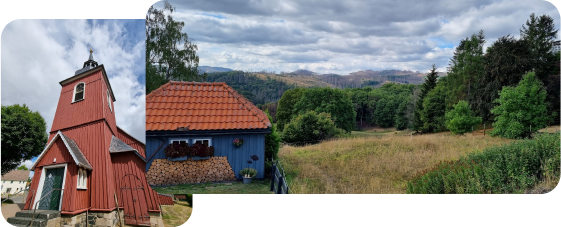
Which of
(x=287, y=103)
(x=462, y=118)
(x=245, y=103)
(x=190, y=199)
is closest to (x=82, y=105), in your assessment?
(x=190, y=199)

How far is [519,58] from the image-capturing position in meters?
3.60

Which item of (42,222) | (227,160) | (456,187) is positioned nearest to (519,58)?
(456,187)

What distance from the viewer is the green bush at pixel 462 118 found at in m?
3.72

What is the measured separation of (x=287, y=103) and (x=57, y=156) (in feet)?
7.03

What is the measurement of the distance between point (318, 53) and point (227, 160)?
4.75 ft

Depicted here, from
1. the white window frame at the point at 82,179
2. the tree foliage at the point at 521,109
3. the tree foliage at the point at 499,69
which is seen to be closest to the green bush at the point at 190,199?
the white window frame at the point at 82,179

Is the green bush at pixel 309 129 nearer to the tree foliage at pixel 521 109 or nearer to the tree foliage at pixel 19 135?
the tree foliage at pixel 521 109

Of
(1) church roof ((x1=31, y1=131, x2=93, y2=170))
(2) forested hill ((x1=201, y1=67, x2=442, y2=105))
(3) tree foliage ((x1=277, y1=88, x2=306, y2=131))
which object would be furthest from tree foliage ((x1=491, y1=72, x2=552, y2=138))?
(1) church roof ((x1=31, y1=131, x2=93, y2=170))

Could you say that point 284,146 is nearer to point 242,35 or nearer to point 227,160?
point 227,160

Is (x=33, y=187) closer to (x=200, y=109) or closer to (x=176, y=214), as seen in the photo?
(x=176, y=214)

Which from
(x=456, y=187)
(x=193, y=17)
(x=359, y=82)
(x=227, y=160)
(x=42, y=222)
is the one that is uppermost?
(x=193, y=17)

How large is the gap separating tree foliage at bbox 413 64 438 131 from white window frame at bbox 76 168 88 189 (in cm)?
317

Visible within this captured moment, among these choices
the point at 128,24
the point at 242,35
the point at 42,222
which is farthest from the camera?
the point at 242,35

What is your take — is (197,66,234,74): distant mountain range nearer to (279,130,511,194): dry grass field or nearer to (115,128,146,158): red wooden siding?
(115,128,146,158): red wooden siding
